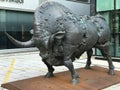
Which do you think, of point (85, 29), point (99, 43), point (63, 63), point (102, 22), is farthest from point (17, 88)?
point (102, 22)

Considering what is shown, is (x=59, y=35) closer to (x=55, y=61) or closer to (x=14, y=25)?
(x=55, y=61)

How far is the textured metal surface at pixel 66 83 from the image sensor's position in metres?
5.29

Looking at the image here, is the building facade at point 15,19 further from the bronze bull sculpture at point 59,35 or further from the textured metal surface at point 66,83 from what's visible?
the bronze bull sculpture at point 59,35

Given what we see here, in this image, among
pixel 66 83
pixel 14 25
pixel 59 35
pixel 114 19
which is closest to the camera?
pixel 59 35

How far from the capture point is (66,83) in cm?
558

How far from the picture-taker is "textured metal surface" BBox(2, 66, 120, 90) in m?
5.29

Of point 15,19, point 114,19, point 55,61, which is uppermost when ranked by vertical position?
point 15,19

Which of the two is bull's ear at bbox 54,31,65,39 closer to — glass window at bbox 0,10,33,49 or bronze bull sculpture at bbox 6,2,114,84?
bronze bull sculpture at bbox 6,2,114,84

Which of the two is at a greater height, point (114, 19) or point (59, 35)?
point (114, 19)

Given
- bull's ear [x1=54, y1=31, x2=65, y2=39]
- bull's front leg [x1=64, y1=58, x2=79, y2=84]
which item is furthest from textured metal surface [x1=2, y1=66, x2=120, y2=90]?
bull's ear [x1=54, y1=31, x2=65, y2=39]

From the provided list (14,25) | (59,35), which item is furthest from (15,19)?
(59,35)

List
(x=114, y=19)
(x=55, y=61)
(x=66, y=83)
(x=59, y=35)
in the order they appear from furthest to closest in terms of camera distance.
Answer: (x=114, y=19) → (x=66, y=83) → (x=55, y=61) → (x=59, y=35)

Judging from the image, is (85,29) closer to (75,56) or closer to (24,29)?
(75,56)

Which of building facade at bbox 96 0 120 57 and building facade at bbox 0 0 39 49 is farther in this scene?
building facade at bbox 0 0 39 49
